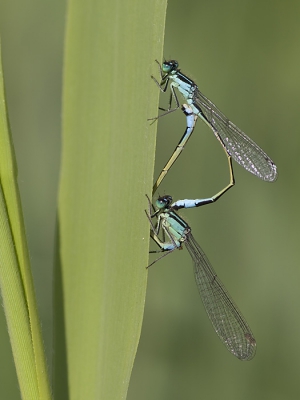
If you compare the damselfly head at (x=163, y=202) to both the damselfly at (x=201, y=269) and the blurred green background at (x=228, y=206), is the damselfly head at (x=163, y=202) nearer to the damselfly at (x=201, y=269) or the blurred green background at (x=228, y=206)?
the damselfly at (x=201, y=269)

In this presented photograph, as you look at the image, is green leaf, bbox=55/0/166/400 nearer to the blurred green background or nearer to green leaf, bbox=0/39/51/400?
green leaf, bbox=0/39/51/400

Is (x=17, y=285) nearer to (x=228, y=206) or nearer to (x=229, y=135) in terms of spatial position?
(x=229, y=135)

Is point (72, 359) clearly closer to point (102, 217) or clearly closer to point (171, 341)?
point (102, 217)

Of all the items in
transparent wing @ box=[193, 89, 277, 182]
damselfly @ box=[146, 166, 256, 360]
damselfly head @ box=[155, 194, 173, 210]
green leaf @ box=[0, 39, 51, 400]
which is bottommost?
green leaf @ box=[0, 39, 51, 400]

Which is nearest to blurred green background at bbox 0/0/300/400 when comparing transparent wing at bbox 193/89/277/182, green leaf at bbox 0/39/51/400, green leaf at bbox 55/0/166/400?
transparent wing at bbox 193/89/277/182

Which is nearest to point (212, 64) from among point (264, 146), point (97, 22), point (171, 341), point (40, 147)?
point (264, 146)

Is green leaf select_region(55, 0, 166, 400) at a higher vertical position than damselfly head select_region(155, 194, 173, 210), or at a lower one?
lower

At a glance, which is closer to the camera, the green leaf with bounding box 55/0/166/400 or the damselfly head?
the green leaf with bounding box 55/0/166/400
